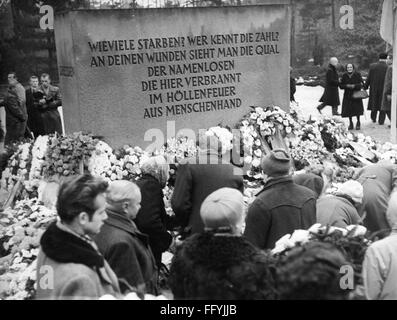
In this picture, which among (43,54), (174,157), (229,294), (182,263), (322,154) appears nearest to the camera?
(229,294)

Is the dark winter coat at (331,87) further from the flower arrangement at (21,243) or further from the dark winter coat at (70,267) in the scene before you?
the dark winter coat at (70,267)

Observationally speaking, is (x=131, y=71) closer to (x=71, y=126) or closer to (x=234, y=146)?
(x=71, y=126)

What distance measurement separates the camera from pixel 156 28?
26.8ft

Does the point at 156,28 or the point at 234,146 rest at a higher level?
the point at 156,28

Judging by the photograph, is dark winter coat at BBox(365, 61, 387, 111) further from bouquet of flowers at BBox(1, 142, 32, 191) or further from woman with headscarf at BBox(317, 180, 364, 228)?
woman with headscarf at BBox(317, 180, 364, 228)

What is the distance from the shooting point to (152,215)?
500 centimetres

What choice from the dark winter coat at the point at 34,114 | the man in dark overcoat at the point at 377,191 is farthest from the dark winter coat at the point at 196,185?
the dark winter coat at the point at 34,114

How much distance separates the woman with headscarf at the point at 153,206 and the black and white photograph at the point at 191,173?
1 cm

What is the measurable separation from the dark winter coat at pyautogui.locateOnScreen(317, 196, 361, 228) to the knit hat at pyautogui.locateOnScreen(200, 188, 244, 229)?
1.45 metres

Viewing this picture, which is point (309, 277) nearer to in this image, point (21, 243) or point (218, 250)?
point (218, 250)

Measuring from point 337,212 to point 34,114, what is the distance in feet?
23.0

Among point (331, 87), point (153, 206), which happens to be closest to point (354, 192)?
point (153, 206)

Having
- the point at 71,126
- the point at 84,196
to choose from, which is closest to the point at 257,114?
the point at 71,126
